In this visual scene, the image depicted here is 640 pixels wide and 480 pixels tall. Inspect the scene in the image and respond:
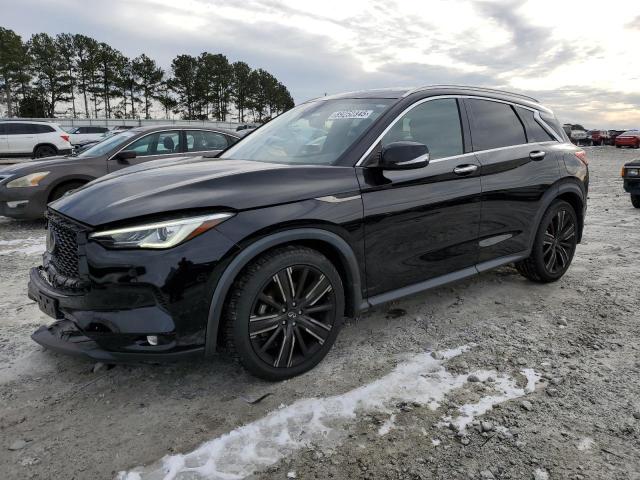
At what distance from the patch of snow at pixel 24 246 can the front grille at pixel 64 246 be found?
11.2ft

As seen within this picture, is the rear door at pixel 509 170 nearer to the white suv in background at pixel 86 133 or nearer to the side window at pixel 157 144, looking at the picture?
the side window at pixel 157 144

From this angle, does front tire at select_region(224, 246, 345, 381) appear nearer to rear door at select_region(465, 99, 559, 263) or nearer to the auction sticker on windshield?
the auction sticker on windshield

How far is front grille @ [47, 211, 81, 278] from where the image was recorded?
8.42 feet

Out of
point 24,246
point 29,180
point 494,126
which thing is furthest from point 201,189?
point 29,180

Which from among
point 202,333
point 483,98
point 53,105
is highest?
point 53,105

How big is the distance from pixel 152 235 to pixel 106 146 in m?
5.87

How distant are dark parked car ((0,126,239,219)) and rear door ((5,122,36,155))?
13.8 m

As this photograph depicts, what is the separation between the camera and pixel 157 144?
7559 millimetres

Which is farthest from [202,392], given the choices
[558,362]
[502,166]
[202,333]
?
[502,166]

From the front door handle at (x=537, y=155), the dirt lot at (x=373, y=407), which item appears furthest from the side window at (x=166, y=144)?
the front door handle at (x=537, y=155)

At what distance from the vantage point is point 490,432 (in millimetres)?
2410

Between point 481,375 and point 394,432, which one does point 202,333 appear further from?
point 481,375

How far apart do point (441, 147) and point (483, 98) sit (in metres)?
0.75

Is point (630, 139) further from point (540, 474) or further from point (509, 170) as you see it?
point (540, 474)
